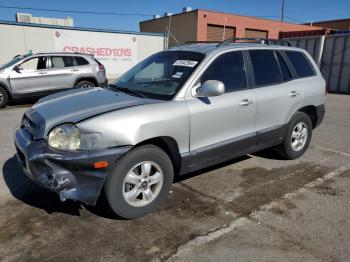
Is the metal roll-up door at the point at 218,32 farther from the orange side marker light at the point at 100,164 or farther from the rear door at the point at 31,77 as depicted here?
the orange side marker light at the point at 100,164

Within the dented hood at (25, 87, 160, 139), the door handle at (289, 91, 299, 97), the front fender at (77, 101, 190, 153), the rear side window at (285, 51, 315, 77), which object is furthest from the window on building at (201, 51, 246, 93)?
the rear side window at (285, 51, 315, 77)

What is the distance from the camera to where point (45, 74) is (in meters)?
10.8

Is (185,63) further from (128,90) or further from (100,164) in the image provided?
(100,164)

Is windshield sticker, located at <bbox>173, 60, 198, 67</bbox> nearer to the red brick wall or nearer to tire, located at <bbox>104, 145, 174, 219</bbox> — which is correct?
tire, located at <bbox>104, 145, 174, 219</bbox>

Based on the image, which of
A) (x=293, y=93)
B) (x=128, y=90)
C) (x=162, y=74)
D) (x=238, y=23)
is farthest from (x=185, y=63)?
(x=238, y=23)

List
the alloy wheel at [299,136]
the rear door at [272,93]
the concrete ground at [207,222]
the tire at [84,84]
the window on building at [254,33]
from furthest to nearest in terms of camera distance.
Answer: the window on building at [254,33]
the tire at [84,84]
the alloy wheel at [299,136]
the rear door at [272,93]
the concrete ground at [207,222]

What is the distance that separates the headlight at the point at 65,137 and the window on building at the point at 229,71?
158 centimetres

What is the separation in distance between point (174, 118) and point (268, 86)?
1751 millimetres

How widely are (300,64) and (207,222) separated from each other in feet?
10.5

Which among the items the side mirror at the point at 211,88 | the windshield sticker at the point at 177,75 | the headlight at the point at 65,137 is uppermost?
the windshield sticker at the point at 177,75

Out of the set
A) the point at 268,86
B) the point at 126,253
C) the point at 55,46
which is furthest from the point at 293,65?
the point at 55,46

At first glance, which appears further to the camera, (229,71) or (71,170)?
(229,71)

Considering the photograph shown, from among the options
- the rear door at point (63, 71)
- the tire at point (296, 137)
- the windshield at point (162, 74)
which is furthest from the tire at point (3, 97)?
the tire at point (296, 137)

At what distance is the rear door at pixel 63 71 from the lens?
35.9ft
